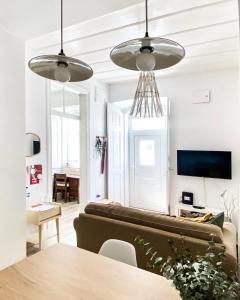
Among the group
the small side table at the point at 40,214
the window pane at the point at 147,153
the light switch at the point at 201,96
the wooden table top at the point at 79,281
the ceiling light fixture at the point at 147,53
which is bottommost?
the small side table at the point at 40,214

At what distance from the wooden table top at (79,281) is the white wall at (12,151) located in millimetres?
1154

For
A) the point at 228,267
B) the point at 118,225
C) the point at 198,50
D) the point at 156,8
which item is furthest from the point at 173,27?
the point at 228,267

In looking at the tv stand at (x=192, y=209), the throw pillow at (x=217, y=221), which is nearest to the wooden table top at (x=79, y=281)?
the throw pillow at (x=217, y=221)

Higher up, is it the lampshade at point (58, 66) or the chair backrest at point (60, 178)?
the lampshade at point (58, 66)

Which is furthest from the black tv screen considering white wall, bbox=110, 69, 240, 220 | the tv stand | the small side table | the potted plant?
the potted plant

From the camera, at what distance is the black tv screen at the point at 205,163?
4336 mm

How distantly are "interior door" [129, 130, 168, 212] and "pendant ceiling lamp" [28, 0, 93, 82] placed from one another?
397 centimetres

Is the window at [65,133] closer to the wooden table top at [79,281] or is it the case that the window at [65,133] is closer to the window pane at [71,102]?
the window pane at [71,102]

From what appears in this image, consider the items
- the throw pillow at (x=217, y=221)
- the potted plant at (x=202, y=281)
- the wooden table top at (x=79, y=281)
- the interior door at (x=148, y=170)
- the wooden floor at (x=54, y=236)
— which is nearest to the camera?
the potted plant at (x=202, y=281)

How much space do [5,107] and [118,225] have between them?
1.74 m

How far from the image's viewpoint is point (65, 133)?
7184mm

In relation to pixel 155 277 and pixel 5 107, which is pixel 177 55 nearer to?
pixel 155 277

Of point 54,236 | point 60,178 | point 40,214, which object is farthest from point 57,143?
point 40,214

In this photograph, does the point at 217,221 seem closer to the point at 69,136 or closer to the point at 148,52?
the point at 148,52
